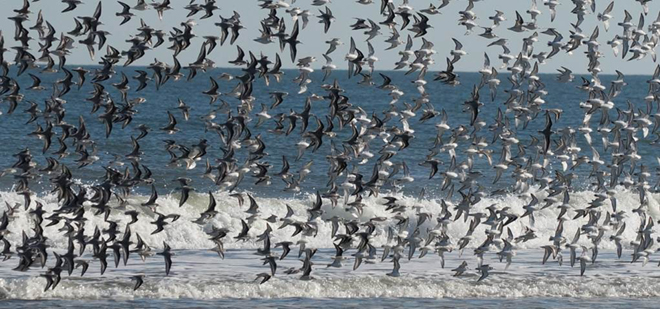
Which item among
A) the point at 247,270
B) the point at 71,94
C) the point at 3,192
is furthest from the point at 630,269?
the point at 71,94

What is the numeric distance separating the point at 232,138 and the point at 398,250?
4.61 meters

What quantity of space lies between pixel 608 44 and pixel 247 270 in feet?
34.3

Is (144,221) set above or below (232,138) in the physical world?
below

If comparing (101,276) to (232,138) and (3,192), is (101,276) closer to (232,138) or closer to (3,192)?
(232,138)

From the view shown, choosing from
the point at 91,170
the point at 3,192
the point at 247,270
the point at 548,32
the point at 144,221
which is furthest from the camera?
the point at 91,170

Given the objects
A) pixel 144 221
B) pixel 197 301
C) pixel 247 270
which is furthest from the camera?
pixel 144 221

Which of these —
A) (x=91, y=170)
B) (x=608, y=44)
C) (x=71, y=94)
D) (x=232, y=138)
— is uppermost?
(x=608, y=44)

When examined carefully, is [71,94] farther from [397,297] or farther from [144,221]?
[397,297]

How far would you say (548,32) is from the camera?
1114 inches

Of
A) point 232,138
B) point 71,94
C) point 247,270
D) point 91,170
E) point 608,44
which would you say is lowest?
point 71,94

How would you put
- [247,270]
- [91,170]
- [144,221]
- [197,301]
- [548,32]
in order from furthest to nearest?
[91,170]
[144,221]
[247,270]
[548,32]
[197,301]

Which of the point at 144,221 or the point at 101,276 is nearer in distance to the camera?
the point at 101,276

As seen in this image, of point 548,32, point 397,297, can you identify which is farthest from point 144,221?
point 548,32

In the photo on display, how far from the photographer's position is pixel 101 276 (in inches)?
1109
